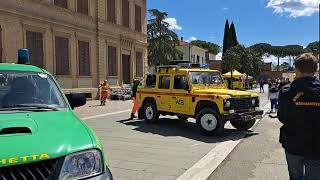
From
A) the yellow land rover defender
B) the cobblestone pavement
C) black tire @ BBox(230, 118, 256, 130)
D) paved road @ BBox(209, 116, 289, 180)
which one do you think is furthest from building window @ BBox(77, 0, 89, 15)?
paved road @ BBox(209, 116, 289, 180)

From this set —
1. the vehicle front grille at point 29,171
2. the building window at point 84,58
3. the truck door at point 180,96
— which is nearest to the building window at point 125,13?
the building window at point 84,58

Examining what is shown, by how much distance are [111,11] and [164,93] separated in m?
19.3

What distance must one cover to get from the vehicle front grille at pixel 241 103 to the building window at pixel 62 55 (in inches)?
617

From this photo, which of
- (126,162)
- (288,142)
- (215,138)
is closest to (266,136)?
(215,138)

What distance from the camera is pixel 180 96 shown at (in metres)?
13.3

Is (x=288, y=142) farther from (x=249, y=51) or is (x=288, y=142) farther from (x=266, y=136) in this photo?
(x=249, y=51)

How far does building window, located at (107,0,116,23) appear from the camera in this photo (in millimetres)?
31548

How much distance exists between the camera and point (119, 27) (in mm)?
33250

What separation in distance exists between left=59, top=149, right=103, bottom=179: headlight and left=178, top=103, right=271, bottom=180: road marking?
3593 millimetres

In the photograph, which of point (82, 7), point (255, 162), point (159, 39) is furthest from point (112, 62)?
point (159, 39)

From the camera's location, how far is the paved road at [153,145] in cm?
762

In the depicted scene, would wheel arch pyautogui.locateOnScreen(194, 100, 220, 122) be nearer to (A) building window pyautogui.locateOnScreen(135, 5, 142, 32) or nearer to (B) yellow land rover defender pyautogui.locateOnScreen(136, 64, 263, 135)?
(B) yellow land rover defender pyautogui.locateOnScreen(136, 64, 263, 135)

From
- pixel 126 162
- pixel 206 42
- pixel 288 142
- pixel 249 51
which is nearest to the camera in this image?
pixel 288 142

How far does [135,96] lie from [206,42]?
10841cm
